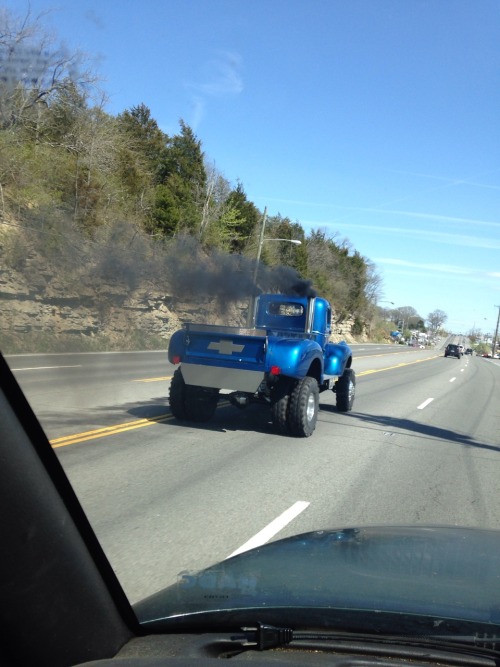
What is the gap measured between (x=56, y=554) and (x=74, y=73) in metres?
3.50

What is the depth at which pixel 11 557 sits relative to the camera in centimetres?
205

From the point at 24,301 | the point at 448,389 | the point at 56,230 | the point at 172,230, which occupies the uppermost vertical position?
the point at 172,230

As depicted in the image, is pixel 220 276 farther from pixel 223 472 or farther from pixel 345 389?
pixel 223 472

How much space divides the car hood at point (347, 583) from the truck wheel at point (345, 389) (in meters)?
10.1

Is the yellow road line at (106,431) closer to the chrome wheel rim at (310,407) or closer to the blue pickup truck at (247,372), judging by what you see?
the blue pickup truck at (247,372)

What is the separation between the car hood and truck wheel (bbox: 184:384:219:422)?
279 inches

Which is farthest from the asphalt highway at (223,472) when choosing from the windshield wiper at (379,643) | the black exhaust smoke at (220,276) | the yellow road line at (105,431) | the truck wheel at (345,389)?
the black exhaust smoke at (220,276)

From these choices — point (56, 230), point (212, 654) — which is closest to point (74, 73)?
point (56, 230)

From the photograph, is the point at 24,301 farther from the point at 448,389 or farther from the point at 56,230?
the point at 448,389

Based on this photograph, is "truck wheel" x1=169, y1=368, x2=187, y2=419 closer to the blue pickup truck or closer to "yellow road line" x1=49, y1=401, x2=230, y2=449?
the blue pickup truck

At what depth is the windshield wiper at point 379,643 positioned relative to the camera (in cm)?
224

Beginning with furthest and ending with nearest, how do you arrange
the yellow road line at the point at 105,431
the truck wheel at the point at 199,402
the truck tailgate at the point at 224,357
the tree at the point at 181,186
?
1. the tree at the point at 181,186
2. the truck wheel at the point at 199,402
3. the truck tailgate at the point at 224,357
4. the yellow road line at the point at 105,431

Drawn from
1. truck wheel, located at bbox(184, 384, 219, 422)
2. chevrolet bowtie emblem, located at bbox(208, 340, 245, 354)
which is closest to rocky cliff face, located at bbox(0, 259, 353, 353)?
chevrolet bowtie emblem, located at bbox(208, 340, 245, 354)

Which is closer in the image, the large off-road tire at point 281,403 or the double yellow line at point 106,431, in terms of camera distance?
the double yellow line at point 106,431
